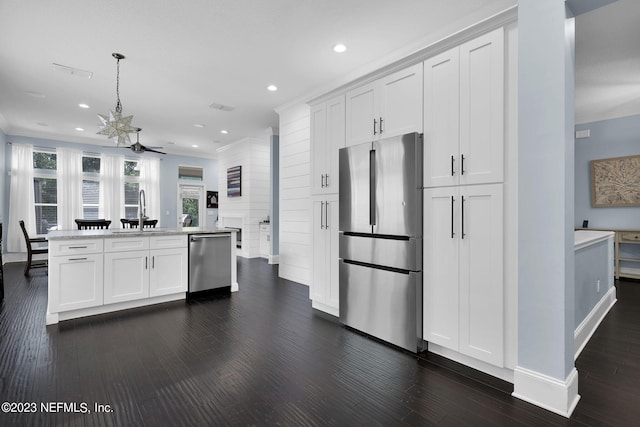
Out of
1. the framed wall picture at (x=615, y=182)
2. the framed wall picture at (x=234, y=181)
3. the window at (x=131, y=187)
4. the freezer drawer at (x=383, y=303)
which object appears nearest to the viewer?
the freezer drawer at (x=383, y=303)

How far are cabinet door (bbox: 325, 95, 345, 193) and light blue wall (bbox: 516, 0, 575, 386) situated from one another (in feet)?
5.67

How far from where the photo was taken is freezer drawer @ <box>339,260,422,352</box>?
8.47ft

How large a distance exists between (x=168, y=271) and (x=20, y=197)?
5.85 meters

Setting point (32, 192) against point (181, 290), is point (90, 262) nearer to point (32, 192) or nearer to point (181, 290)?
point (181, 290)

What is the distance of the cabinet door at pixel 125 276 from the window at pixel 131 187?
5740 mm

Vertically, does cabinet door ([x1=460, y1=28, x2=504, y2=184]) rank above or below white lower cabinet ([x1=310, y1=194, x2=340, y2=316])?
above

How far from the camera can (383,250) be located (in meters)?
2.81

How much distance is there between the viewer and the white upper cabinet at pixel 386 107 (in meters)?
2.68

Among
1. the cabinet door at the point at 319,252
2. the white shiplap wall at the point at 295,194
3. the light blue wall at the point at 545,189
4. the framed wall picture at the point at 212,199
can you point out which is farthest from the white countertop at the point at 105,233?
the framed wall picture at the point at 212,199

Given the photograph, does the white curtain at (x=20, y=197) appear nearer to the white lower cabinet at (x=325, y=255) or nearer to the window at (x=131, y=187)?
the window at (x=131, y=187)

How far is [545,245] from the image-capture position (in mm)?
1881

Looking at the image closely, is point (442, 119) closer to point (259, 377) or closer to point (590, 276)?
point (590, 276)

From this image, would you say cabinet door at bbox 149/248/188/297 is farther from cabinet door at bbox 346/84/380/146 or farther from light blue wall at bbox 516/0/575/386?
light blue wall at bbox 516/0/575/386

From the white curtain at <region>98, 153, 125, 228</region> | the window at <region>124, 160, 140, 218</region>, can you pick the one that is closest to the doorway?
the window at <region>124, 160, 140, 218</region>
